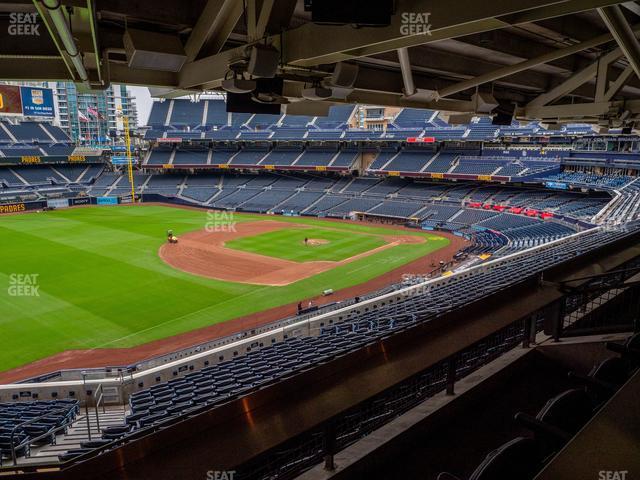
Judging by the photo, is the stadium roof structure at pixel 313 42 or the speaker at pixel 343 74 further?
the speaker at pixel 343 74

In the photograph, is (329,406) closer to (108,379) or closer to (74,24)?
(74,24)

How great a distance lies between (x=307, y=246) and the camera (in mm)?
34531

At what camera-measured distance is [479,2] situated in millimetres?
3408

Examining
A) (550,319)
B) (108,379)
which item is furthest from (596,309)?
(108,379)

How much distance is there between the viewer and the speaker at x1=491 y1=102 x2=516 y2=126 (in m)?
9.04

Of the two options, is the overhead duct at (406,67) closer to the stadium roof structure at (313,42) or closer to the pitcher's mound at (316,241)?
the stadium roof structure at (313,42)

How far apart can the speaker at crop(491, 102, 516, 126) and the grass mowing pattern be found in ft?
70.9

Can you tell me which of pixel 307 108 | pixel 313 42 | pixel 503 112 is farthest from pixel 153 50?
pixel 503 112

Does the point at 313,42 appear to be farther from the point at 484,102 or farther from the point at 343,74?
the point at 484,102

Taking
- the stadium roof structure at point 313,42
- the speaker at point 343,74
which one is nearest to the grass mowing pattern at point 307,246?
the stadium roof structure at point 313,42

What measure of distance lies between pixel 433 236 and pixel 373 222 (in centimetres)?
911

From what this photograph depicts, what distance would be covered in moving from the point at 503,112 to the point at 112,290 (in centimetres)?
2105

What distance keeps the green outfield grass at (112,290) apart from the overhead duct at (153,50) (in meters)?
15.0

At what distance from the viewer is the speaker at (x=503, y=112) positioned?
9.04 metres
